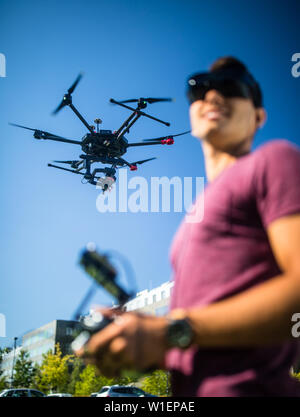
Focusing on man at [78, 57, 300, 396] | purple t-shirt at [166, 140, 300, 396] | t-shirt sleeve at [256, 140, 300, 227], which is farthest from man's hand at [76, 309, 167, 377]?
t-shirt sleeve at [256, 140, 300, 227]

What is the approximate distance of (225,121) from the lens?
1095 mm

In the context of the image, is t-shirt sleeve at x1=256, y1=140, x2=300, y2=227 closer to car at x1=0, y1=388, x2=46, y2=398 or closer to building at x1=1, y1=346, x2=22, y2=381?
car at x1=0, y1=388, x2=46, y2=398

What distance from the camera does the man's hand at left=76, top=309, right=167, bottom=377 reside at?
708mm

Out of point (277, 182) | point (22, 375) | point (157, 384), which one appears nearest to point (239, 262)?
point (277, 182)

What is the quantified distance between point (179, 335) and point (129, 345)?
110 millimetres

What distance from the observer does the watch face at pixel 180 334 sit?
752 millimetres

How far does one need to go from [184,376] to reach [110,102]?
17.4 metres

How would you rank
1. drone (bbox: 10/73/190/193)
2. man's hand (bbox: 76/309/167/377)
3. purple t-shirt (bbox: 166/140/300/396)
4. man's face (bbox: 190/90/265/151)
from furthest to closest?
drone (bbox: 10/73/190/193) → man's face (bbox: 190/90/265/151) → purple t-shirt (bbox: 166/140/300/396) → man's hand (bbox: 76/309/167/377)

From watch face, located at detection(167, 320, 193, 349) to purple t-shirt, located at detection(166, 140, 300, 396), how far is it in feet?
0.38

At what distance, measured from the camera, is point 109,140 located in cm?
2106

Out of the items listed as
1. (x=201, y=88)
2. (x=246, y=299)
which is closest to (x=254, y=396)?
(x=246, y=299)

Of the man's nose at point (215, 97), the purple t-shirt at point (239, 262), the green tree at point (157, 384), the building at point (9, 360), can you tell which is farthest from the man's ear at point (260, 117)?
the building at point (9, 360)

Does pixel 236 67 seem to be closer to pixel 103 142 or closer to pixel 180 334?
pixel 180 334
